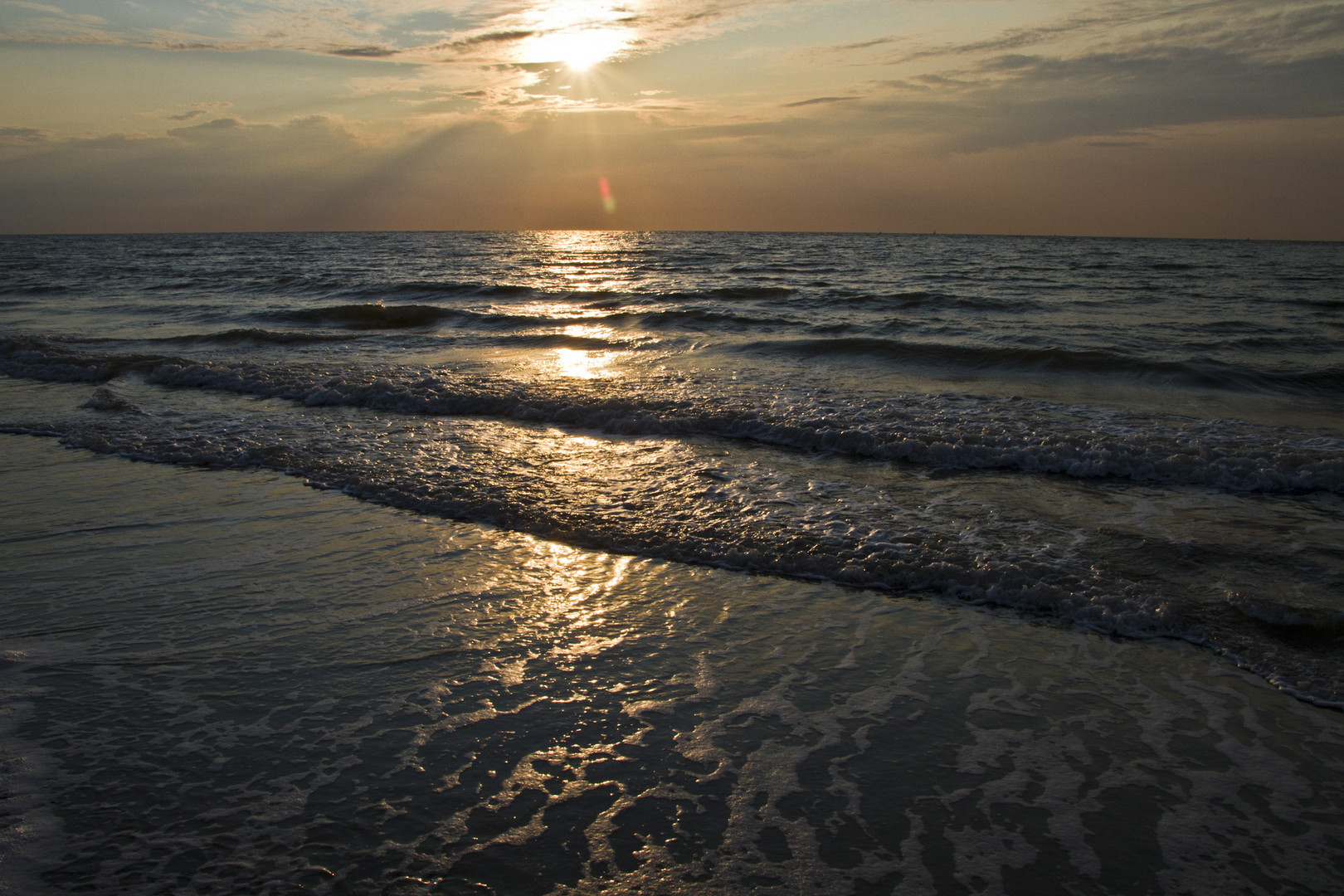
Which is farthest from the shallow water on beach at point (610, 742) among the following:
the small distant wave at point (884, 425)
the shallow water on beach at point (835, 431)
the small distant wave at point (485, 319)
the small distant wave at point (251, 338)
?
the small distant wave at point (485, 319)

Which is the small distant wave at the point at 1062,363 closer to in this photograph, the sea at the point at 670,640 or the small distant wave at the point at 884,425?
the sea at the point at 670,640

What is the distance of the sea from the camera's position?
2.62 meters

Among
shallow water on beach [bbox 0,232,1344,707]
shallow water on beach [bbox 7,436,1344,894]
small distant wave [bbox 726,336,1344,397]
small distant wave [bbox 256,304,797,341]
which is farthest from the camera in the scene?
small distant wave [bbox 256,304,797,341]

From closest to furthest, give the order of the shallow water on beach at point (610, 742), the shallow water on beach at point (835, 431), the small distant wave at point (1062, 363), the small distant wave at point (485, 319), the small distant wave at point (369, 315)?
1. the shallow water on beach at point (610, 742)
2. the shallow water on beach at point (835, 431)
3. the small distant wave at point (1062, 363)
4. the small distant wave at point (485, 319)
5. the small distant wave at point (369, 315)

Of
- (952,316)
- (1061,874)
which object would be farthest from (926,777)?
(952,316)

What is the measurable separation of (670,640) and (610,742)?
35.8 inches

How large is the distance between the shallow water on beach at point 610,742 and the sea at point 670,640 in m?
0.02

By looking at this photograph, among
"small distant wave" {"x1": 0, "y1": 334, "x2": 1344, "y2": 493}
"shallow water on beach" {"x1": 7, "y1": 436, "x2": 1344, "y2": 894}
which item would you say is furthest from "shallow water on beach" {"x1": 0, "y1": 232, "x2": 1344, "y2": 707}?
"shallow water on beach" {"x1": 7, "y1": 436, "x2": 1344, "y2": 894}

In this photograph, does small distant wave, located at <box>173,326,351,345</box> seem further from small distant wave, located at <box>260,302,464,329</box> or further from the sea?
the sea

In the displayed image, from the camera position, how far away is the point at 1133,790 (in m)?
2.93

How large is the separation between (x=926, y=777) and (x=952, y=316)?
1700cm

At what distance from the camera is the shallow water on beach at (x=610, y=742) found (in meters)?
2.53

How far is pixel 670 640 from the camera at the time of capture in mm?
3996

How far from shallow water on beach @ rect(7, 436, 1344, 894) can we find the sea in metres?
0.02
